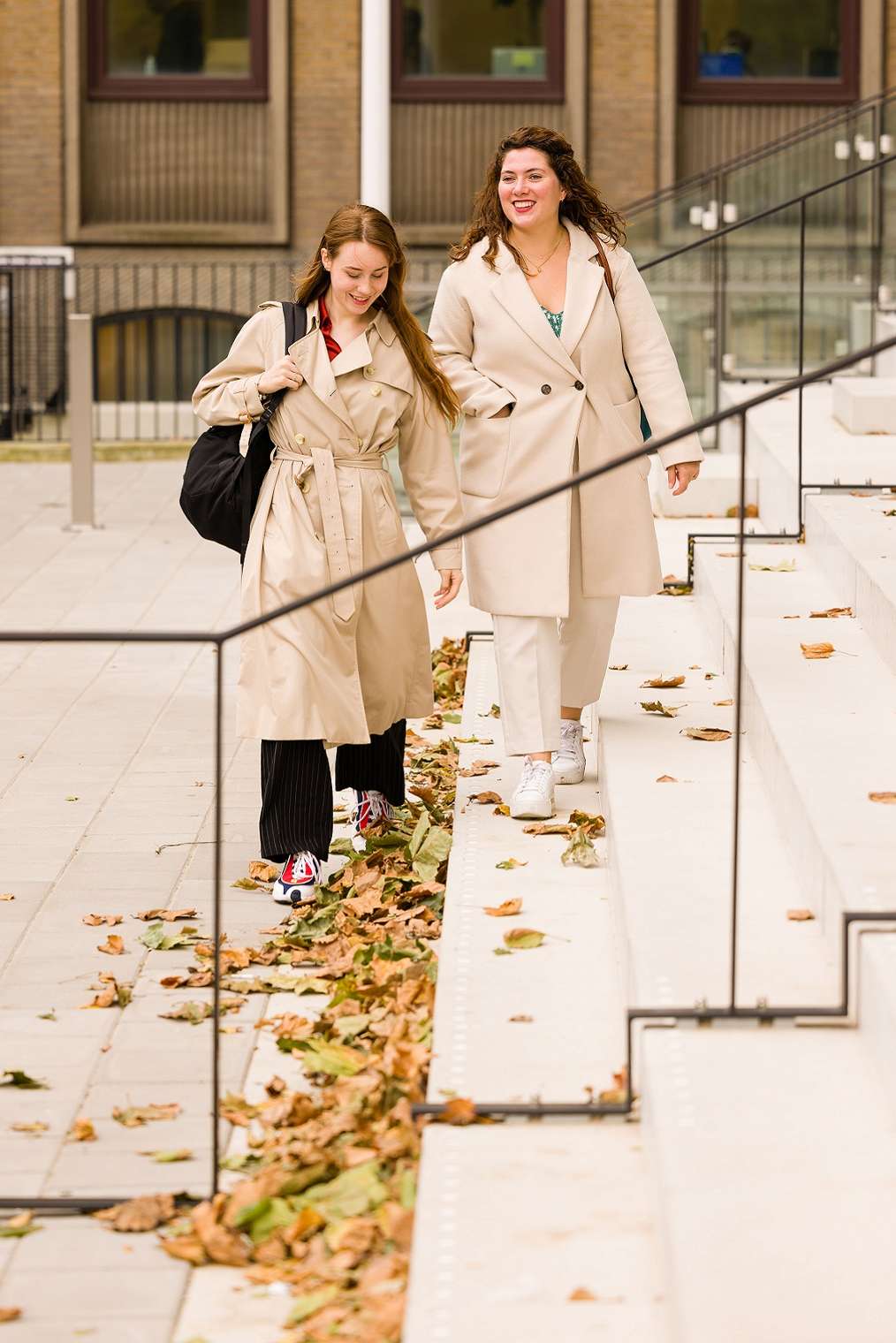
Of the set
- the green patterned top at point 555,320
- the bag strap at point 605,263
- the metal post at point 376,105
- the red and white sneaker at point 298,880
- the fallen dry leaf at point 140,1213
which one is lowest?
the fallen dry leaf at point 140,1213

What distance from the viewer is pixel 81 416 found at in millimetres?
13055

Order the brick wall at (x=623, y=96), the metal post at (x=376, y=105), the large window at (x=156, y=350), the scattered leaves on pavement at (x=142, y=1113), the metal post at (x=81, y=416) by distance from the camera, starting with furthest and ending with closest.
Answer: the large window at (x=156, y=350), the brick wall at (x=623, y=96), the metal post at (x=376, y=105), the metal post at (x=81, y=416), the scattered leaves on pavement at (x=142, y=1113)

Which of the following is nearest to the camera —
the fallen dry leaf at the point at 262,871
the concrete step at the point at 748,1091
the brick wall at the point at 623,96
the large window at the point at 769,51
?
the concrete step at the point at 748,1091

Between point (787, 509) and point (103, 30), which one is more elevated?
point (103, 30)

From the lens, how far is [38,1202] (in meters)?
3.89

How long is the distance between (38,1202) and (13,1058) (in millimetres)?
808

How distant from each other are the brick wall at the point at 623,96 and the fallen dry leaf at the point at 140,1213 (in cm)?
1616

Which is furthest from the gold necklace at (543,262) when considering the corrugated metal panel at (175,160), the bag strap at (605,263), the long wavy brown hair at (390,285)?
the corrugated metal panel at (175,160)

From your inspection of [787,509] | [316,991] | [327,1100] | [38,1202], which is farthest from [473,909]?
[787,509]

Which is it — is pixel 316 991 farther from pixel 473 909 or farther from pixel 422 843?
pixel 422 843

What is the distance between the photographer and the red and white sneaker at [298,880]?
18.6ft

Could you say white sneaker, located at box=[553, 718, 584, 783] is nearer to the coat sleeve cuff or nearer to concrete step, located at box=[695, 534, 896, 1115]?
concrete step, located at box=[695, 534, 896, 1115]

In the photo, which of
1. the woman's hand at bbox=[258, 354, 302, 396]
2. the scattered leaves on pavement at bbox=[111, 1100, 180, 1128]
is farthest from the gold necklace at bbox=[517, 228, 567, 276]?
A: the scattered leaves on pavement at bbox=[111, 1100, 180, 1128]

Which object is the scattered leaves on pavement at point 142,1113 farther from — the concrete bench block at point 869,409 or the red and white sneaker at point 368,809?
the concrete bench block at point 869,409
